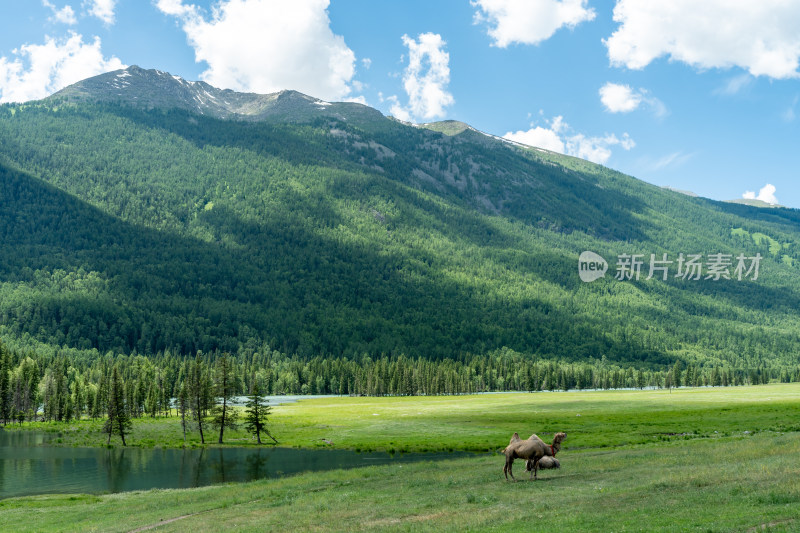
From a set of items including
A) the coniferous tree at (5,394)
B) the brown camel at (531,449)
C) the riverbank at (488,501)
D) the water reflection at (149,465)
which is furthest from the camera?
the coniferous tree at (5,394)

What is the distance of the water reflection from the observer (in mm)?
62469

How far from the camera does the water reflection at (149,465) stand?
62.5 meters

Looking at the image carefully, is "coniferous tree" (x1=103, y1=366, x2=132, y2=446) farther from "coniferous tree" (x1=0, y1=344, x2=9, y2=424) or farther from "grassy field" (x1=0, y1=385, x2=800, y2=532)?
"coniferous tree" (x1=0, y1=344, x2=9, y2=424)

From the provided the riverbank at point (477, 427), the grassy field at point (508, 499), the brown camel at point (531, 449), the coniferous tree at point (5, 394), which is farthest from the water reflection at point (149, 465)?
the coniferous tree at point (5, 394)

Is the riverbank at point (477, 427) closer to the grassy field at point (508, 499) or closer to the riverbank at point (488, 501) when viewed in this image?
the grassy field at point (508, 499)

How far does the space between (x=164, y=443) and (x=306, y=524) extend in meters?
77.2

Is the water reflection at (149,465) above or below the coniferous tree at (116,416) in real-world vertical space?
below

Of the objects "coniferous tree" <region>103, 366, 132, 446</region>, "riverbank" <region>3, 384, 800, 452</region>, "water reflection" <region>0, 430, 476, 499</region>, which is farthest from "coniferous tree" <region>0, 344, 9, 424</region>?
"water reflection" <region>0, 430, 476, 499</region>

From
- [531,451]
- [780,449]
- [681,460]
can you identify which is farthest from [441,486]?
[780,449]

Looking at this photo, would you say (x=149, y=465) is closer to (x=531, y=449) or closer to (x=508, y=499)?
(x=531, y=449)

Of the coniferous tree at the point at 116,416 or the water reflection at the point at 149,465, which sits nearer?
the water reflection at the point at 149,465

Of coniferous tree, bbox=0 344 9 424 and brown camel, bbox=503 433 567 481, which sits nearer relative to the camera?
brown camel, bbox=503 433 567 481

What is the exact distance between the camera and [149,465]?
246ft

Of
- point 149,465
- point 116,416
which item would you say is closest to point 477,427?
point 149,465
